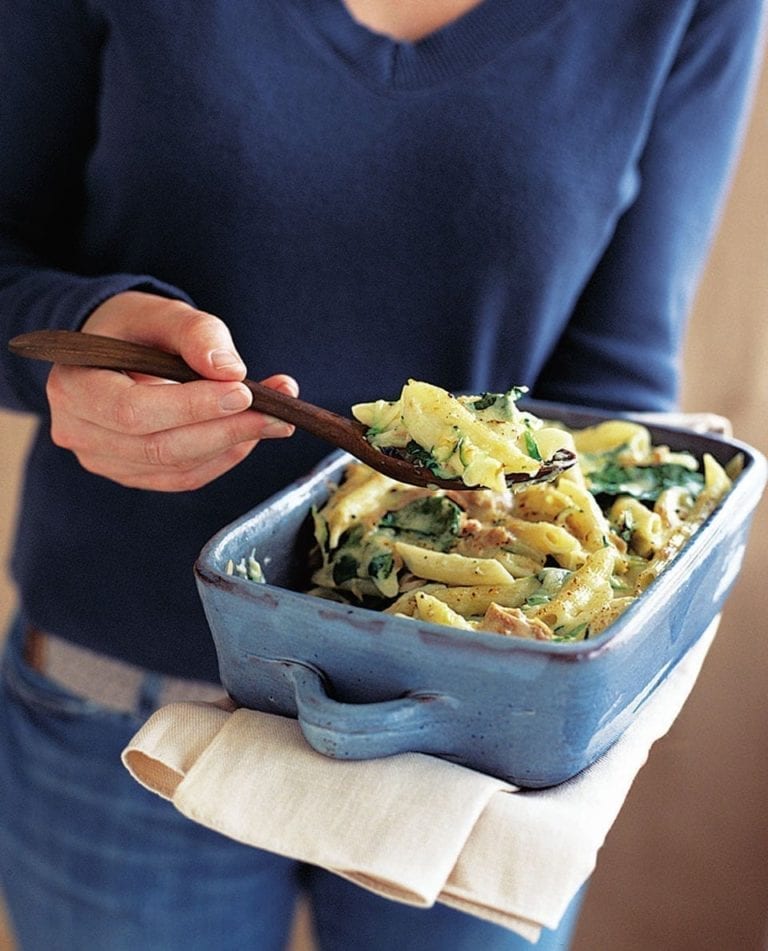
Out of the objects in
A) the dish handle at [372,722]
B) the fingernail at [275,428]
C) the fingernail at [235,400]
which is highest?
the fingernail at [235,400]

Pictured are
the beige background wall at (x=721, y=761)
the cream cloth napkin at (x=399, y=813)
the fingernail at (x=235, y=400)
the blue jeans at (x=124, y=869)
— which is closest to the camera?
the cream cloth napkin at (x=399, y=813)

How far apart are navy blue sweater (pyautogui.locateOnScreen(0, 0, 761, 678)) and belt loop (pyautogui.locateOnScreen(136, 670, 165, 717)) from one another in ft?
0.06

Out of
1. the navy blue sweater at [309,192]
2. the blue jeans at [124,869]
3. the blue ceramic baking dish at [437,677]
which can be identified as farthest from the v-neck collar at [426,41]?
the blue jeans at [124,869]

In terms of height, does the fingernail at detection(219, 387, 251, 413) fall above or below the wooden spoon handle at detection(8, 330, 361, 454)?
above

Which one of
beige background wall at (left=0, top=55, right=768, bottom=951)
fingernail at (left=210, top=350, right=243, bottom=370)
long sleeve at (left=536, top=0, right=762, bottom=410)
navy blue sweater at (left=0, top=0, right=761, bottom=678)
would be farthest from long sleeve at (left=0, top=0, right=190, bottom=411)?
beige background wall at (left=0, top=55, right=768, bottom=951)

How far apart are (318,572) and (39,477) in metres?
0.38

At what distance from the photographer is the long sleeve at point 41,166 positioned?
0.80 meters

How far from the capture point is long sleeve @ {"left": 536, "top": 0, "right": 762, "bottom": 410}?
0.98 m

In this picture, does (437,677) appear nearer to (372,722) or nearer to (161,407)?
(372,722)

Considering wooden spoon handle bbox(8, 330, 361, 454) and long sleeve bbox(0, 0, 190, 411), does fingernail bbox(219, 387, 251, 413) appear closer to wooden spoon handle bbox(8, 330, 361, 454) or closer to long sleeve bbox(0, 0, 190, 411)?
wooden spoon handle bbox(8, 330, 361, 454)

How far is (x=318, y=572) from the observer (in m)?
0.74

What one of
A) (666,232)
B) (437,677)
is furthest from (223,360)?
(666,232)

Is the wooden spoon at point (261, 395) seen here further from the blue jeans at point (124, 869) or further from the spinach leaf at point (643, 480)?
the blue jeans at point (124, 869)

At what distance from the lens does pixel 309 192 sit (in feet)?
2.88
